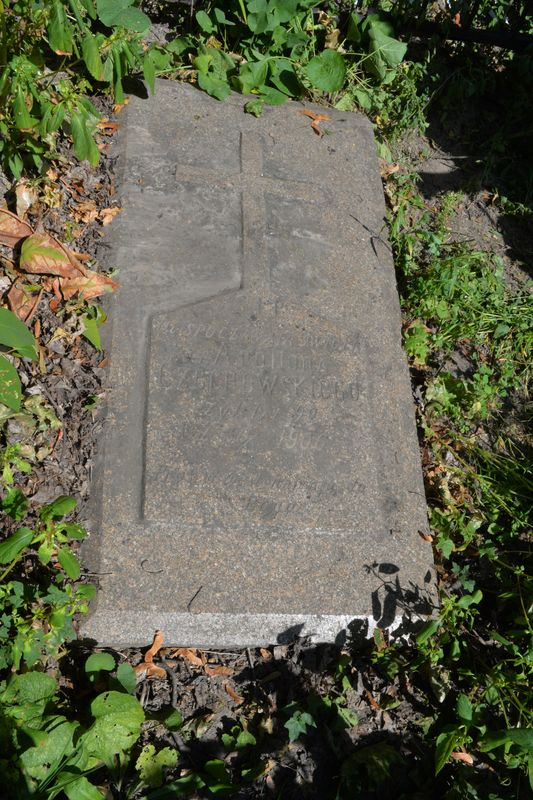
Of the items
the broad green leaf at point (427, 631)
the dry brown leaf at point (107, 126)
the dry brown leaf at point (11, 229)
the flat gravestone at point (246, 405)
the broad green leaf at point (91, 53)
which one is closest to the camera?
the flat gravestone at point (246, 405)

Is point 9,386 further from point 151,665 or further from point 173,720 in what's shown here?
point 173,720

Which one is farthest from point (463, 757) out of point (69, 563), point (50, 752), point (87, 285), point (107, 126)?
point (107, 126)

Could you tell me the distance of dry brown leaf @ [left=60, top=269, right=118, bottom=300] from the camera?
2.65 m

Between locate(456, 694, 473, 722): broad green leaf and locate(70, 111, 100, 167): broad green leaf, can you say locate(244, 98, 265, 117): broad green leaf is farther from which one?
locate(456, 694, 473, 722): broad green leaf

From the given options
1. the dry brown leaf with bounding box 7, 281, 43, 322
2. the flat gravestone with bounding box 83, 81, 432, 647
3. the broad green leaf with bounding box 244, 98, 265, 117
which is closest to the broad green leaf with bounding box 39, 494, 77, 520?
the flat gravestone with bounding box 83, 81, 432, 647

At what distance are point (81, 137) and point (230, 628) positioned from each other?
190 centimetres

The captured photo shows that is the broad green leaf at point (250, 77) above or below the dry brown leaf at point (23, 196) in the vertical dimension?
above

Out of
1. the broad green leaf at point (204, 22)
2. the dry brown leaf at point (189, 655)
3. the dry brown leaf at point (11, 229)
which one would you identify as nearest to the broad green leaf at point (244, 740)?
the dry brown leaf at point (189, 655)

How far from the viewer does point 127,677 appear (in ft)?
7.12

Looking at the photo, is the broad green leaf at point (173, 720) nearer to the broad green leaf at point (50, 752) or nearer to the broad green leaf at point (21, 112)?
the broad green leaf at point (50, 752)

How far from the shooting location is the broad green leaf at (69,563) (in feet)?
6.59

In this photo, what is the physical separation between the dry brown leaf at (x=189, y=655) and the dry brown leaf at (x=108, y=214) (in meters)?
1.68

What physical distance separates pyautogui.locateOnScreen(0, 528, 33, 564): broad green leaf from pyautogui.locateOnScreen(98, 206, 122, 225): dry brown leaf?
1.42 m

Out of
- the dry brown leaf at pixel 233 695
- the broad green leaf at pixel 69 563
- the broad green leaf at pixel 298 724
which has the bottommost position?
the dry brown leaf at pixel 233 695
